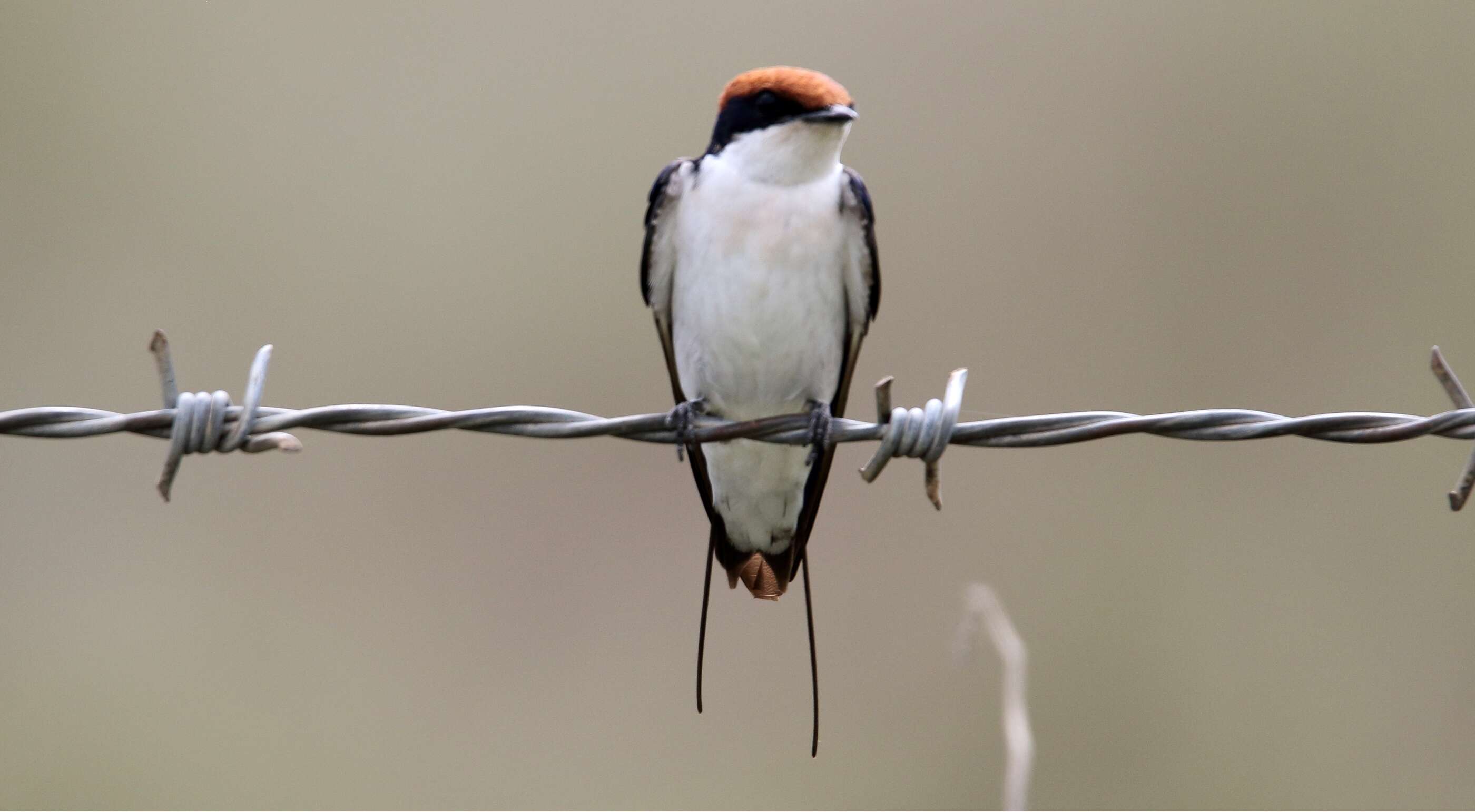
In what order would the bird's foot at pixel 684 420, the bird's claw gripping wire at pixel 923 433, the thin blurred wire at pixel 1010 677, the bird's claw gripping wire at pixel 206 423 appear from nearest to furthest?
the bird's claw gripping wire at pixel 206 423 < the bird's claw gripping wire at pixel 923 433 < the bird's foot at pixel 684 420 < the thin blurred wire at pixel 1010 677

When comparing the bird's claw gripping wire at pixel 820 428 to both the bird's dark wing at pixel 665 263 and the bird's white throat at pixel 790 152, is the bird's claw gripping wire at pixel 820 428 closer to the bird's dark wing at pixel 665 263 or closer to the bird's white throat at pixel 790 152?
the bird's dark wing at pixel 665 263

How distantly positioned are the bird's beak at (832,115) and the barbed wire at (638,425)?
1105 mm

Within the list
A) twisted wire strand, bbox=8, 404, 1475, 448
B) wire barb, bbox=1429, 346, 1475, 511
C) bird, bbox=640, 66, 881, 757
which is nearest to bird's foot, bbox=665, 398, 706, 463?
bird, bbox=640, 66, 881, 757

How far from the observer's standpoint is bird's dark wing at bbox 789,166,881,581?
3.38 m

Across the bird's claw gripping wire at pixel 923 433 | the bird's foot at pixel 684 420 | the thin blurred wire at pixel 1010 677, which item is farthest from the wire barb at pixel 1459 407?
the bird's foot at pixel 684 420

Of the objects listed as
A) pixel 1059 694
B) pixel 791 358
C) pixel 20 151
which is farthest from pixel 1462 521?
pixel 20 151

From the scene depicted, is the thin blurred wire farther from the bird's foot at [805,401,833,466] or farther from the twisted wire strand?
the twisted wire strand

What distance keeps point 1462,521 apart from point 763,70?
15.9ft

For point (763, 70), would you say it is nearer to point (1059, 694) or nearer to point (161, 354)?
point (161, 354)

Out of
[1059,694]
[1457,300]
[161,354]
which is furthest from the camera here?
[1457,300]

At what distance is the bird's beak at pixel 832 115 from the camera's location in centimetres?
329

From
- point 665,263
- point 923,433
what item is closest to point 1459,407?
point 923,433

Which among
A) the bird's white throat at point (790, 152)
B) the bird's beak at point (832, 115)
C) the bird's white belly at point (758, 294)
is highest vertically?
the bird's beak at point (832, 115)

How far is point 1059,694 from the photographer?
606 centimetres
